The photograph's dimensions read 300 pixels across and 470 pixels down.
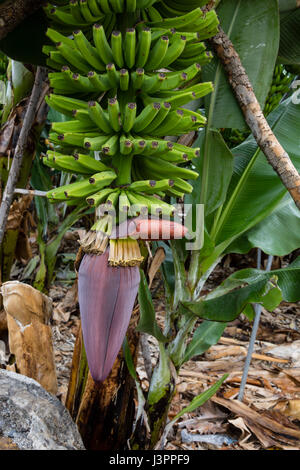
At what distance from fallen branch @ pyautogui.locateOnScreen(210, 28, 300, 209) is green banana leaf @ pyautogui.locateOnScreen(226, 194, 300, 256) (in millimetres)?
349

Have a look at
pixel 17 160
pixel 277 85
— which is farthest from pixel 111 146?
pixel 277 85

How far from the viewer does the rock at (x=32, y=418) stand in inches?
19.0

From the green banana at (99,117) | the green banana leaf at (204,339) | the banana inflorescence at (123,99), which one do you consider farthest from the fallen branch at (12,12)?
the green banana leaf at (204,339)

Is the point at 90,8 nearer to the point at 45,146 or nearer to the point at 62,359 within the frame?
the point at 62,359

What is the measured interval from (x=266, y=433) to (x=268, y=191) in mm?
703

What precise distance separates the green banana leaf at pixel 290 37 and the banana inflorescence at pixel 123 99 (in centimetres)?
24

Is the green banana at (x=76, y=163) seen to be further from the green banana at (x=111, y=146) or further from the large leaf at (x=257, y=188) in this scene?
the large leaf at (x=257, y=188)

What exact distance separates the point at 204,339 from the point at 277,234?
0.28 meters

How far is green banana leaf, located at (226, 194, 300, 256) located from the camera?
2.46ft

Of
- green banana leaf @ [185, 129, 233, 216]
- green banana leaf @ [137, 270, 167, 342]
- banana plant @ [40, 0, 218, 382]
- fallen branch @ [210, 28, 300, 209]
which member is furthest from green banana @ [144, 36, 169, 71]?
green banana leaf @ [137, 270, 167, 342]

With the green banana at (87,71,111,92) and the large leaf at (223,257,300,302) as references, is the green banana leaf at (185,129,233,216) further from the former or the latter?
the green banana at (87,71,111,92)

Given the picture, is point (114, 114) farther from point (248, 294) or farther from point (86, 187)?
point (248, 294)

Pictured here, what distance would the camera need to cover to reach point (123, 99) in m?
0.42

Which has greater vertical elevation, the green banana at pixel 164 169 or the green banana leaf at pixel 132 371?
the green banana at pixel 164 169
